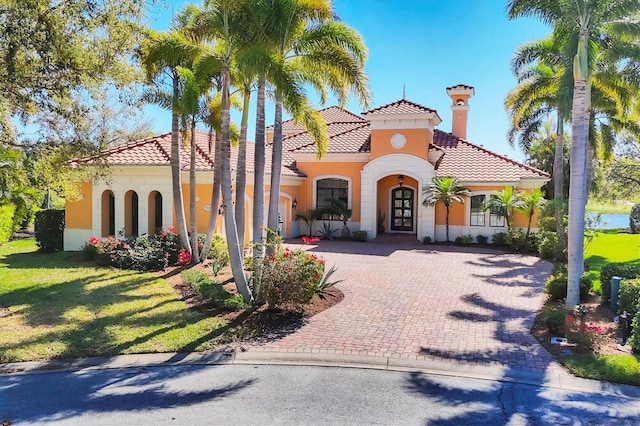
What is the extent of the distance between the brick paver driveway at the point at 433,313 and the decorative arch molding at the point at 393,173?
581 centimetres

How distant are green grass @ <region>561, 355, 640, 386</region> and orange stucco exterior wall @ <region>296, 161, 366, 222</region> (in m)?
18.0

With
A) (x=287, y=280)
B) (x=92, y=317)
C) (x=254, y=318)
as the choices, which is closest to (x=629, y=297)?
(x=287, y=280)

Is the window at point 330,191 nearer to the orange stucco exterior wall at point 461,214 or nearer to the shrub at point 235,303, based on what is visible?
the orange stucco exterior wall at point 461,214

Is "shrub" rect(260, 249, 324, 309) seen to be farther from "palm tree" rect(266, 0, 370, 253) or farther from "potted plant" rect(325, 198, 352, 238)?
"potted plant" rect(325, 198, 352, 238)

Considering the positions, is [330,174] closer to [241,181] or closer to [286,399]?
[241,181]

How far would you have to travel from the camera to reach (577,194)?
33.0ft

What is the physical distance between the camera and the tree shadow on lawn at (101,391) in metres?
5.79

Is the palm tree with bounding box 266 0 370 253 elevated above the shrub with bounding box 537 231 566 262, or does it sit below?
above

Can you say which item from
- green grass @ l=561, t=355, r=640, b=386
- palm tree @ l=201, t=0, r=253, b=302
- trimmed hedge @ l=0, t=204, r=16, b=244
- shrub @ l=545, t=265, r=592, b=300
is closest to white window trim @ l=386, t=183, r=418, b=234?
shrub @ l=545, t=265, r=592, b=300

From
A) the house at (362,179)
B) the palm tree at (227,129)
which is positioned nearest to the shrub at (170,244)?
the house at (362,179)

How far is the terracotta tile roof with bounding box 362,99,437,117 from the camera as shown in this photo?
2325 cm

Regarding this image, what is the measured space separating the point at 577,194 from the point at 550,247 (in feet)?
29.8

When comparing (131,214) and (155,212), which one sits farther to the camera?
(131,214)

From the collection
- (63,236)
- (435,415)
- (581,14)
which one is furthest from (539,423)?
(63,236)
